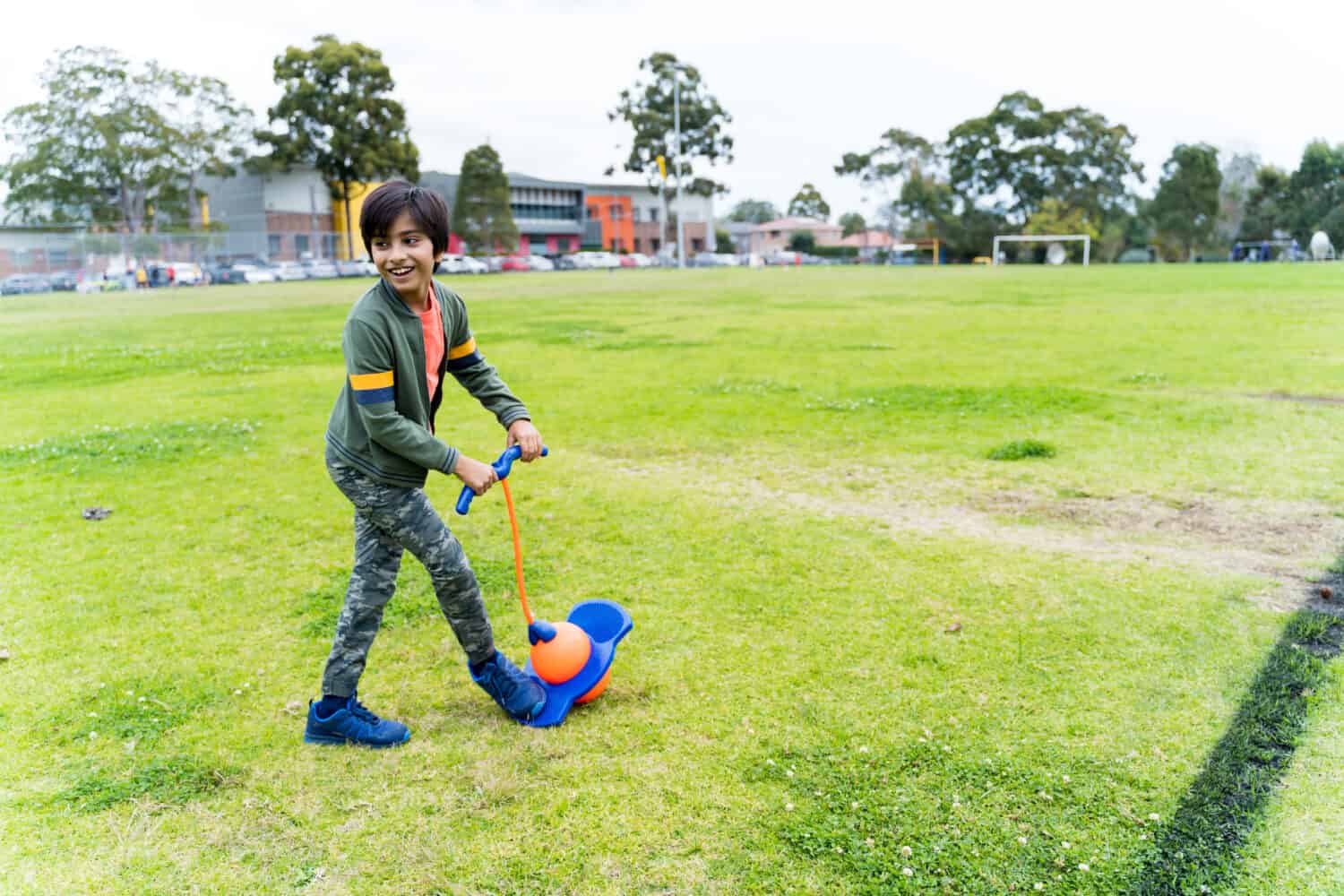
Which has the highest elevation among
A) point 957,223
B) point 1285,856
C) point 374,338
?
point 957,223

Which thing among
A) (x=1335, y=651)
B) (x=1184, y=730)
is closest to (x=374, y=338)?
(x=1184, y=730)

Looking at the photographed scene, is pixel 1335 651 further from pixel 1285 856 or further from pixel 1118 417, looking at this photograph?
pixel 1118 417

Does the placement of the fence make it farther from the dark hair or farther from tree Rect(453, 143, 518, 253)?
the dark hair

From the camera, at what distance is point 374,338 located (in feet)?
10.5

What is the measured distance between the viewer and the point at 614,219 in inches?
4016

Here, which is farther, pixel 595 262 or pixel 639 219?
pixel 639 219

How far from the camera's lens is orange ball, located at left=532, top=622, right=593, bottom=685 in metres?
3.63

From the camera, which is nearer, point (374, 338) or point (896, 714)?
point (374, 338)

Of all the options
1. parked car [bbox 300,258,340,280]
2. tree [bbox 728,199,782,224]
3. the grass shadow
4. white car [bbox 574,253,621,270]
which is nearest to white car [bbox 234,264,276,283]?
parked car [bbox 300,258,340,280]

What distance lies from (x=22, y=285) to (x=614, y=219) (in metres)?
62.0

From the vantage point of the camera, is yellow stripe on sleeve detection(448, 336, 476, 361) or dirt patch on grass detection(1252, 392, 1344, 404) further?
dirt patch on grass detection(1252, 392, 1344, 404)

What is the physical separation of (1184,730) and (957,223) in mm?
84029

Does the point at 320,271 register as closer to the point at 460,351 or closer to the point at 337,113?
the point at 337,113

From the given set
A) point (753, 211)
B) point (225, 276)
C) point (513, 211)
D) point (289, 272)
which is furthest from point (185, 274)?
point (753, 211)
